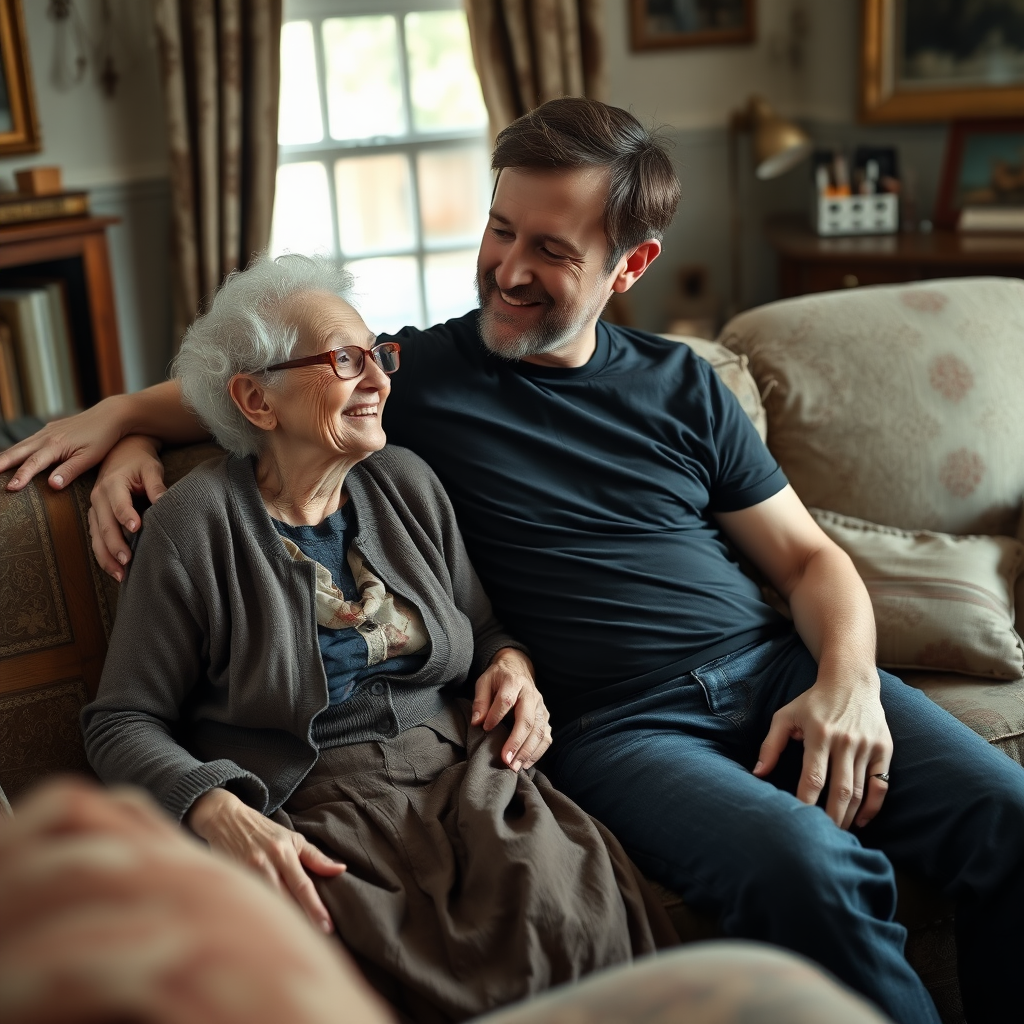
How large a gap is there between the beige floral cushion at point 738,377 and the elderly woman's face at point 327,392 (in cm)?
66

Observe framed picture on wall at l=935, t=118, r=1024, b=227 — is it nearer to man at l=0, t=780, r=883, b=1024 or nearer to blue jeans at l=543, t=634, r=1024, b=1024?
blue jeans at l=543, t=634, r=1024, b=1024

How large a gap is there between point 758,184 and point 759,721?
305 centimetres

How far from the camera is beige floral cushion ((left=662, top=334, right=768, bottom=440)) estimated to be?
76.9 inches

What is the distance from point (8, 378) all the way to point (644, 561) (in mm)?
2201

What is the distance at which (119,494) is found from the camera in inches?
57.6

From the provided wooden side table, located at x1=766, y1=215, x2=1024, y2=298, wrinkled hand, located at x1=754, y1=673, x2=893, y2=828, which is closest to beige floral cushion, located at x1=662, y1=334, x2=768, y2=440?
wrinkled hand, located at x1=754, y1=673, x2=893, y2=828

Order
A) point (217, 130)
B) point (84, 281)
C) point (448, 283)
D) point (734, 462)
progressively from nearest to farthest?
point (734, 462) < point (84, 281) < point (217, 130) < point (448, 283)

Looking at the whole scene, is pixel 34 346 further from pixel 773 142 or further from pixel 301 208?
pixel 773 142

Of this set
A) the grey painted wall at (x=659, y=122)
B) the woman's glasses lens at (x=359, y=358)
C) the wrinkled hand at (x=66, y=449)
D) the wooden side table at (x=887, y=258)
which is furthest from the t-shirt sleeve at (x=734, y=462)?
the grey painted wall at (x=659, y=122)

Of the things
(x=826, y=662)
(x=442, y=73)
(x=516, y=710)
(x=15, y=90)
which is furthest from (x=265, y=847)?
(x=442, y=73)

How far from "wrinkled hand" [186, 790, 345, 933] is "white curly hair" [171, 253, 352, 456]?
47 centimetres

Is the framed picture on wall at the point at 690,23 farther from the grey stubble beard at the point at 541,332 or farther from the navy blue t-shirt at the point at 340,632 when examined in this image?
the navy blue t-shirt at the point at 340,632

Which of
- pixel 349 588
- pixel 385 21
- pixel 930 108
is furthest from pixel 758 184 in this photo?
pixel 349 588

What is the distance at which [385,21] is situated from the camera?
366 cm
